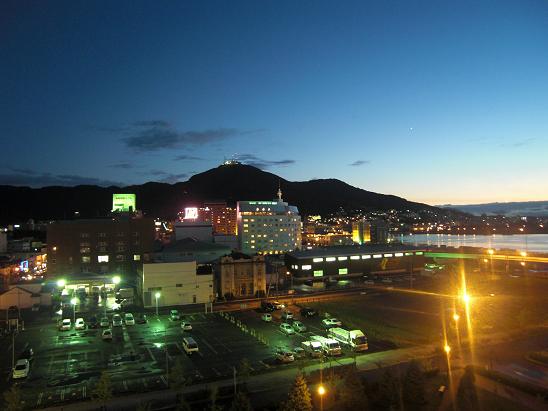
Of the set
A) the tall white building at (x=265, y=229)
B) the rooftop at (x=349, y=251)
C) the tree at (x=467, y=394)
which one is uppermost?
the tall white building at (x=265, y=229)

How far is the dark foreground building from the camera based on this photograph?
2973 centimetres

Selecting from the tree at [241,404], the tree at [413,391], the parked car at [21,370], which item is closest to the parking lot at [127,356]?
the parked car at [21,370]

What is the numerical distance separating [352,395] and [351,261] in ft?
74.8

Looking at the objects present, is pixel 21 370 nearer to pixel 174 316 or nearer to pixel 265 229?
pixel 174 316

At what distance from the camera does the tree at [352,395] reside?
27.8ft

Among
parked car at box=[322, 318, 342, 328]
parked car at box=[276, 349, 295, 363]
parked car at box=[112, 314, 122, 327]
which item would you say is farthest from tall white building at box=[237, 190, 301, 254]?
parked car at box=[276, 349, 295, 363]

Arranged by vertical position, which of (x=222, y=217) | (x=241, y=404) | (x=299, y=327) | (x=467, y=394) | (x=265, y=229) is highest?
(x=222, y=217)

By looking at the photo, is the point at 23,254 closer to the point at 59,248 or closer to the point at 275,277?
the point at 59,248

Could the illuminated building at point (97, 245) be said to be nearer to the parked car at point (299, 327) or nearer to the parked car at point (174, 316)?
the parked car at point (174, 316)

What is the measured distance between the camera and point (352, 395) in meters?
8.54

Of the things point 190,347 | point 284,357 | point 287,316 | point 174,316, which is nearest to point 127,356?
point 190,347

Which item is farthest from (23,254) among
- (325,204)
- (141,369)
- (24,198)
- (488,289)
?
(325,204)

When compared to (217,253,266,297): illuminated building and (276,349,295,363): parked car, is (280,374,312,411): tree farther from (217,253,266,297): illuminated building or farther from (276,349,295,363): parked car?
(217,253,266,297): illuminated building

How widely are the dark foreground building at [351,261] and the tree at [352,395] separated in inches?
812
